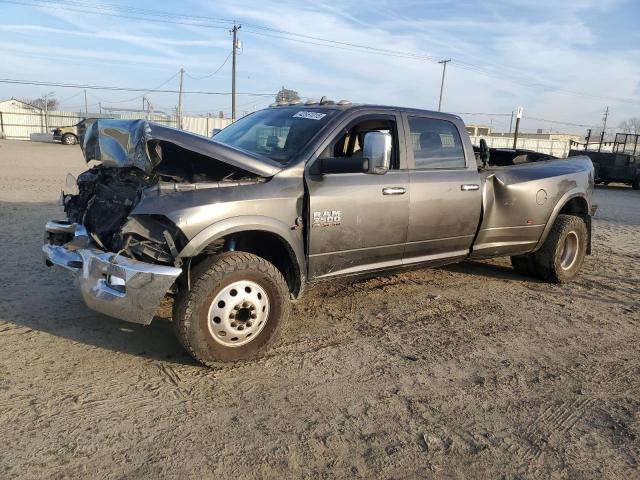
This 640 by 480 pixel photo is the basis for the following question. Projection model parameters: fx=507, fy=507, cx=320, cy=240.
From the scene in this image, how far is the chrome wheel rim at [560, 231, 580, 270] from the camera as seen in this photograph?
6.13m

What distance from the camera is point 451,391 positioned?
340 centimetres

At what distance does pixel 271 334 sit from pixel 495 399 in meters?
1.59

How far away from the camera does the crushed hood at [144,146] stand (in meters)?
3.28

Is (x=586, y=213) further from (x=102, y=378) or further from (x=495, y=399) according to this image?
(x=102, y=378)

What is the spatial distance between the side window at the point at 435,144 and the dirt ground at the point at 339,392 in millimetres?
1407

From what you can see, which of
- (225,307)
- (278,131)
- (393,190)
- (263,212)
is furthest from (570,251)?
(225,307)

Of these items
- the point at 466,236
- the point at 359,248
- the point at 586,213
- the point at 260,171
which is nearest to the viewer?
the point at 260,171

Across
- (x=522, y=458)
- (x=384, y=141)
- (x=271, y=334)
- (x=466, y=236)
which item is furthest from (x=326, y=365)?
(x=466, y=236)

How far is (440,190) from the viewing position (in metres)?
4.68

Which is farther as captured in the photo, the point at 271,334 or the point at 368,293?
the point at 368,293

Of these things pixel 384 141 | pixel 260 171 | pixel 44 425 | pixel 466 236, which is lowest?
pixel 44 425

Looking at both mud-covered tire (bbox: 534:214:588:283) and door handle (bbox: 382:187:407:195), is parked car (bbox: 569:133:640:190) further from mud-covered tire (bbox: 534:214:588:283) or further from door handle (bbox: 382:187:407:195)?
door handle (bbox: 382:187:407:195)

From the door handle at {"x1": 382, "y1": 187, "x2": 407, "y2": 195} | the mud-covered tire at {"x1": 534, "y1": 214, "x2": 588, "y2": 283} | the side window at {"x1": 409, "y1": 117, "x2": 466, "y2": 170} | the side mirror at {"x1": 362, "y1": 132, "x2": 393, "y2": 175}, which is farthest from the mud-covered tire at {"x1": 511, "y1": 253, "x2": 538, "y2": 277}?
the side mirror at {"x1": 362, "y1": 132, "x2": 393, "y2": 175}

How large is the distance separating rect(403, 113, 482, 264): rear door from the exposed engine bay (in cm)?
157
